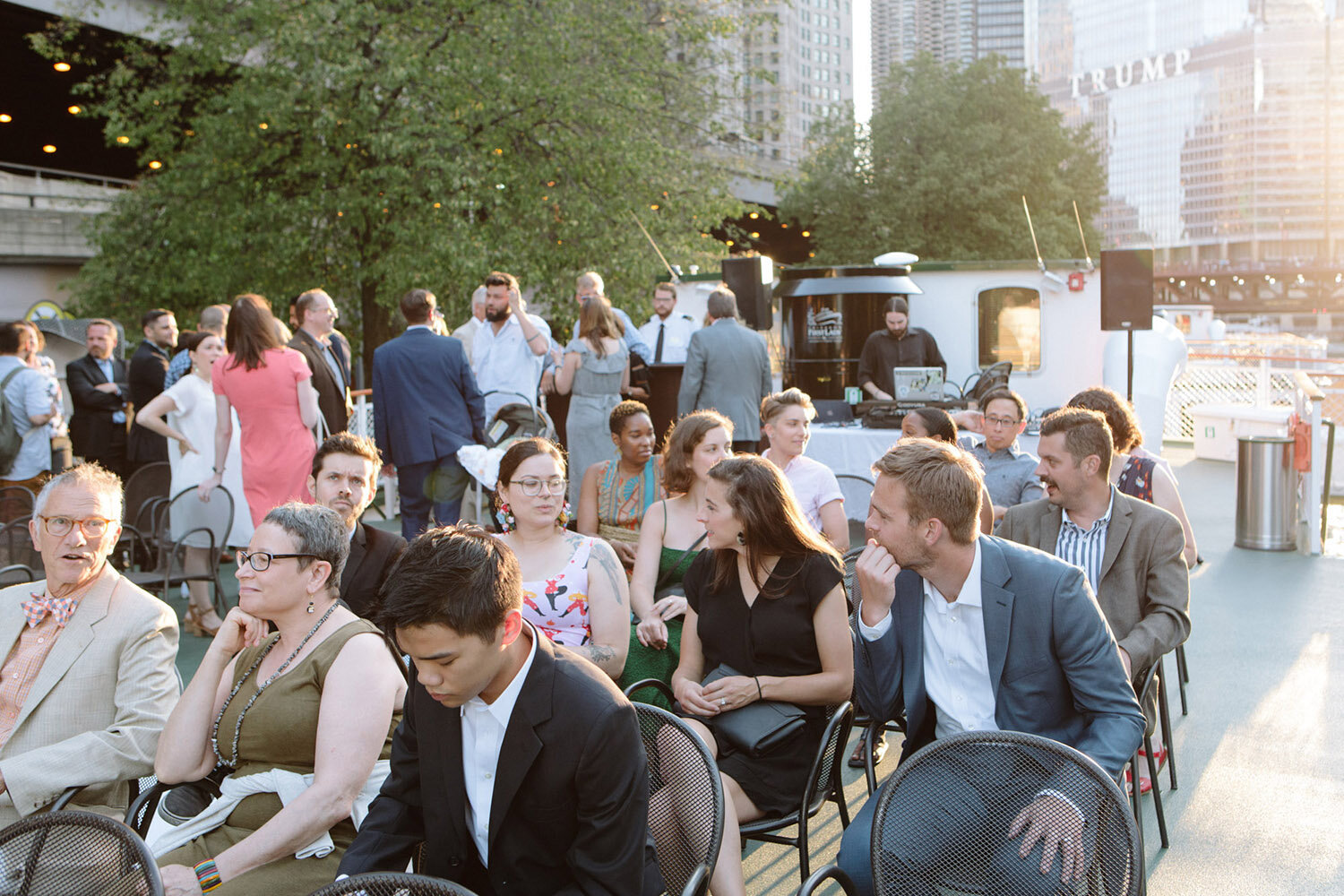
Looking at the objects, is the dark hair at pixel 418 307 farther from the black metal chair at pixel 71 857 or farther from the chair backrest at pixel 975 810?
the chair backrest at pixel 975 810

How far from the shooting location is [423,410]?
6.37 m

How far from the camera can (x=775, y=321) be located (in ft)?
49.0

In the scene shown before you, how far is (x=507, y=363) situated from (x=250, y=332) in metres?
2.42

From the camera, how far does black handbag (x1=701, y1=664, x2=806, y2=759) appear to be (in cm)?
303

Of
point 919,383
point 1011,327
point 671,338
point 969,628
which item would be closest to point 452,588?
point 969,628

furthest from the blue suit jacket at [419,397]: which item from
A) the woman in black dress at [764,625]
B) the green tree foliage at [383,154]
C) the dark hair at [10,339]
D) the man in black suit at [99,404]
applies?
the green tree foliage at [383,154]

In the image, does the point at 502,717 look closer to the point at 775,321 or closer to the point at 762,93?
the point at 775,321

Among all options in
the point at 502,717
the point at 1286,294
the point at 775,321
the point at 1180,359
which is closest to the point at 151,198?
the point at 775,321

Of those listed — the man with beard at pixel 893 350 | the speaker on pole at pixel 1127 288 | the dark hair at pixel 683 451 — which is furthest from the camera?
the man with beard at pixel 893 350

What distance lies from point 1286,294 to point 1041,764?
11318 cm

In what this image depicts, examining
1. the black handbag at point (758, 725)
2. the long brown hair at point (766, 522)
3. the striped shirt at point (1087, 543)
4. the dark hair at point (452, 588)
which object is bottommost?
the black handbag at point (758, 725)

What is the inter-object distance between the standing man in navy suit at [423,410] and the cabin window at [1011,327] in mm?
8787

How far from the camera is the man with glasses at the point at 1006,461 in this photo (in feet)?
17.6

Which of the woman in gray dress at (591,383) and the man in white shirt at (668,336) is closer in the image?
the woman in gray dress at (591,383)
